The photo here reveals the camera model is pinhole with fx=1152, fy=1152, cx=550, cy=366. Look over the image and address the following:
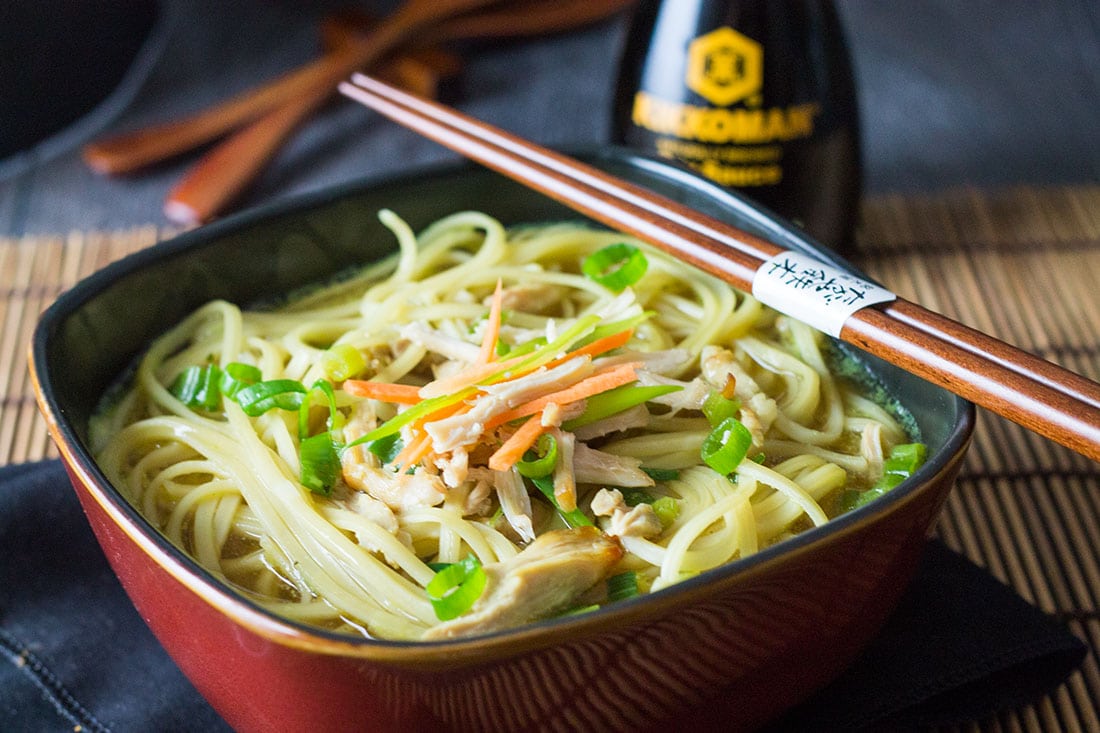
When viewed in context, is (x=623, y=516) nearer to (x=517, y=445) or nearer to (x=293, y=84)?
(x=517, y=445)

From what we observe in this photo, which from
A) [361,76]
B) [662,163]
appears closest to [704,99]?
[662,163]

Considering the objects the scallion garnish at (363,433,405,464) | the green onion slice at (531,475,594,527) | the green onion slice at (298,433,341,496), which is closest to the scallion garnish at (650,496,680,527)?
the green onion slice at (531,475,594,527)

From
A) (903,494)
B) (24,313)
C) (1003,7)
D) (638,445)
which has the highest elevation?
(1003,7)

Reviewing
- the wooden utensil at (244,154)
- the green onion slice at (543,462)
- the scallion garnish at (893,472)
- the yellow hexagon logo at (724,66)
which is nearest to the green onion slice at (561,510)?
the green onion slice at (543,462)

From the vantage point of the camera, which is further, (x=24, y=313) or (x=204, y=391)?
(x=24, y=313)

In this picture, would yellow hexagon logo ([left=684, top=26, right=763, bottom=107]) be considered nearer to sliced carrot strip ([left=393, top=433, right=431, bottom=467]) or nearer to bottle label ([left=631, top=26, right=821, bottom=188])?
bottle label ([left=631, top=26, right=821, bottom=188])

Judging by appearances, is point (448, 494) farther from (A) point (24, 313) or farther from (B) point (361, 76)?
(A) point (24, 313)
